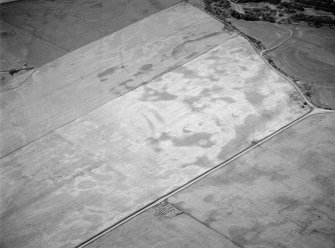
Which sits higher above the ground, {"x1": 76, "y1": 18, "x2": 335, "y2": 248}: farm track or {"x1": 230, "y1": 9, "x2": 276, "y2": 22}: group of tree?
{"x1": 230, "y1": 9, "x2": 276, "y2": 22}: group of tree

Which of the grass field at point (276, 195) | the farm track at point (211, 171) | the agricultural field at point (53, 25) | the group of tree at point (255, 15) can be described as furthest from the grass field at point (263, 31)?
the grass field at point (276, 195)

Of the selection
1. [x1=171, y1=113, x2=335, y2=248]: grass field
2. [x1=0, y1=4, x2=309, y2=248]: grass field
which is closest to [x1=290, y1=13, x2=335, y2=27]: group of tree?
[x1=0, y1=4, x2=309, y2=248]: grass field

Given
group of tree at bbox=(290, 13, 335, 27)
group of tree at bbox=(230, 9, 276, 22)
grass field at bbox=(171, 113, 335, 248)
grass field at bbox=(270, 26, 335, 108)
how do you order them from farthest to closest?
group of tree at bbox=(230, 9, 276, 22) → group of tree at bbox=(290, 13, 335, 27) → grass field at bbox=(270, 26, 335, 108) → grass field at bbox=(171, 113, 335, 248)

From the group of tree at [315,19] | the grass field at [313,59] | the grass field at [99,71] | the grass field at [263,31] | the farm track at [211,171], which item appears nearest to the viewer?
the farm track at [211,171]

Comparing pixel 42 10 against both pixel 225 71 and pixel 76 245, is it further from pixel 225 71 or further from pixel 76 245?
pixel 76 245

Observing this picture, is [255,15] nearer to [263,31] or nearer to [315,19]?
[263,31]

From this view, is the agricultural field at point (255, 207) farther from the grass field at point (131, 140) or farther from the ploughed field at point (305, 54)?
the ploughed field at point (305, 54)

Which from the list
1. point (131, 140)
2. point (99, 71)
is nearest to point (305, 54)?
point (131, 140)

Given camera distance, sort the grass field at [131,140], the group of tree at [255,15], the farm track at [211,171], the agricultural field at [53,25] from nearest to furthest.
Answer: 1. the farm track at [211,171]
2. the grass field at [131,140]
3. the agricultural field at [53,25]
4. the group of tree at [255,15]

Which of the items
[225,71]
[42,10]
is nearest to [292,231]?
[225,71]

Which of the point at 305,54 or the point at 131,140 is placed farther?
the point at 305,54

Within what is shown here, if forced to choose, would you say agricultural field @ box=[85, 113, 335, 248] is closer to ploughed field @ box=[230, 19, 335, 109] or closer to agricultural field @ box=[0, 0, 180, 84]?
ploughed field @ box=[230, 19, 335, 109]

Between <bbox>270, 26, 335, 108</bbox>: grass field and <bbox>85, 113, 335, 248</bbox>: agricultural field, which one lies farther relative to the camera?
<bbox>270, 26, 335, 108</bbox>: grass field

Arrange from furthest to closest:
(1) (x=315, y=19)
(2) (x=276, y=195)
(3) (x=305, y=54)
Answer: (1) (x=315, y=19), (3) (x=305, y=54), (2) (x=276, y=195)
